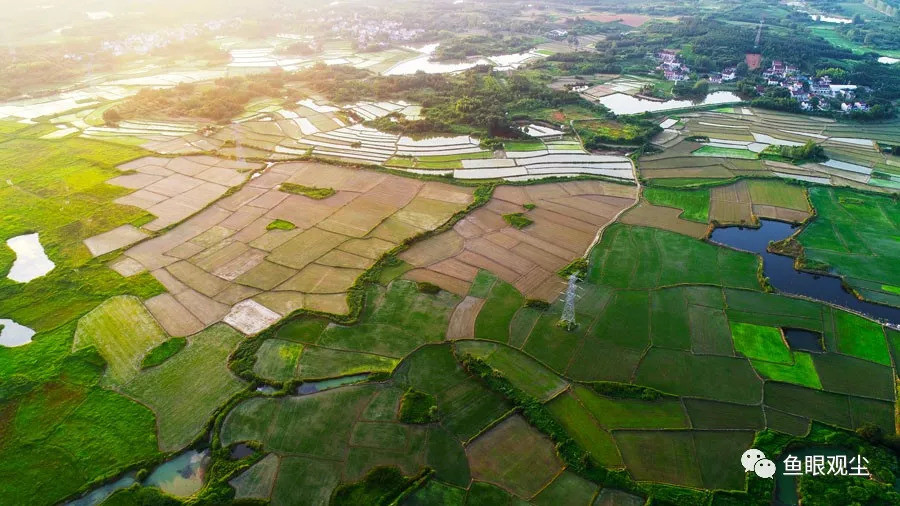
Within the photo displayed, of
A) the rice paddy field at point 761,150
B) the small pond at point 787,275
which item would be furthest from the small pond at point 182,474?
the rice paddy field at point 761,150

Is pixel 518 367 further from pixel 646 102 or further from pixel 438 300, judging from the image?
pixel 646 102

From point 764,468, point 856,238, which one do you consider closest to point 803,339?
point 764,468

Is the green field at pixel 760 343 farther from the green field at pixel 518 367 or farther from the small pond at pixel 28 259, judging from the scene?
the small pond at pixel 28 259

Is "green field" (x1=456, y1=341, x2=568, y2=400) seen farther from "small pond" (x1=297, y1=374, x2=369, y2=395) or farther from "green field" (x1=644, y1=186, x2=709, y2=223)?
"green field" (x1=644, y1=186, x2=709, y2=223)

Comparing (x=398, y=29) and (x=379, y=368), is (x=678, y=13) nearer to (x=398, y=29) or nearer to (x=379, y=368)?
(x=398, y=29)

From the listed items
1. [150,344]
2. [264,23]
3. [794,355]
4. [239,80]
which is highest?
[264,23]

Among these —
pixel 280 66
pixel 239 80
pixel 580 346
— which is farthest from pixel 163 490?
pixel 280 66
